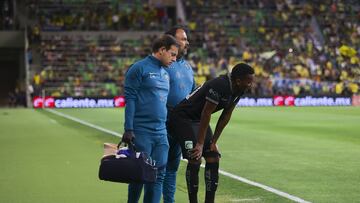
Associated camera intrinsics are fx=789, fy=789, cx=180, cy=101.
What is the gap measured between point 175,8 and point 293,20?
835cm

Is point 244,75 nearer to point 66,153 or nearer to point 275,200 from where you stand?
point 275,200

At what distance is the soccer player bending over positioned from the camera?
8.44 meters

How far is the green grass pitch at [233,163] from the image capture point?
10758 millimetres

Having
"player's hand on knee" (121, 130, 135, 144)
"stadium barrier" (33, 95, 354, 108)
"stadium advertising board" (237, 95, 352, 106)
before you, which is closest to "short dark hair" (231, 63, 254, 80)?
"player's hand on knee" (121, 130, 135, 144)

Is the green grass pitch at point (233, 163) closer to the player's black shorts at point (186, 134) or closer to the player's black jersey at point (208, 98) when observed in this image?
the player's black shorts at point (186, 134)

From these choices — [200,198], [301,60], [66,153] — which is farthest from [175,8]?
[200,198]

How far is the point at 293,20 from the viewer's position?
182ft

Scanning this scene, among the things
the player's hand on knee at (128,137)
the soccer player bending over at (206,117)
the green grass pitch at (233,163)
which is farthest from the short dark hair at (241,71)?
the green grass pitch at (233,163)

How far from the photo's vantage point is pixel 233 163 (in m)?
14.7

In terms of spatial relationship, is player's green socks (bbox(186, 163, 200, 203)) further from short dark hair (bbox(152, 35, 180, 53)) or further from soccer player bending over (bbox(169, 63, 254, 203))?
short dark hair (bbox(152, 35, 180, 53))

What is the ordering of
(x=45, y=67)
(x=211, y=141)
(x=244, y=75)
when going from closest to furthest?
1. (x=244, y=75)
2. (x=211, y=141)
3. (x=45, y=67)

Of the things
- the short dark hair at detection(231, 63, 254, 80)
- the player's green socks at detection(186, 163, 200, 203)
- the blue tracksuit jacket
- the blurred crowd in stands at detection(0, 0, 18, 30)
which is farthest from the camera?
the blurred crowd in stands at detection(0, 0, 18, 30)

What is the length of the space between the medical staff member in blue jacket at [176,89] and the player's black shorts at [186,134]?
0.19 m

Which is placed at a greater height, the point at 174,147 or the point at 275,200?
the point at 174,147
